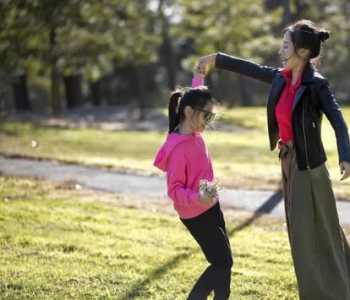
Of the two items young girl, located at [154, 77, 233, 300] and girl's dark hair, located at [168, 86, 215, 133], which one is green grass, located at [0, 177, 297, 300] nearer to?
young girl, located at [154, 77, 233, 300]

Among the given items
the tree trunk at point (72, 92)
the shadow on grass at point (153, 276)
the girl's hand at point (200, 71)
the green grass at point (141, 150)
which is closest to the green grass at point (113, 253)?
the shadow on grass at point (153, 276)

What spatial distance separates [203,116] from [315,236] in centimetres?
99

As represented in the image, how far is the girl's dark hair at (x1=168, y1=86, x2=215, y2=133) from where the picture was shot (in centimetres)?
400

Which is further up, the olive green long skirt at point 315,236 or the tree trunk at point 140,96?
the olive green long skirt at point 315,236

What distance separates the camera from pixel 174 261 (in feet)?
19.1

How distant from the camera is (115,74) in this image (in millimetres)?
44031

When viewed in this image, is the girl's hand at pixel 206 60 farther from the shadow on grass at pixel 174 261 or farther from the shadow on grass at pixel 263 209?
the shadow on grass at pixel 263 209

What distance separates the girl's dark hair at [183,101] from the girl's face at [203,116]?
0.08 feet

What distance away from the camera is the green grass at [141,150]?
38.6ft

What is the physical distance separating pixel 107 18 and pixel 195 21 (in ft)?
21.0

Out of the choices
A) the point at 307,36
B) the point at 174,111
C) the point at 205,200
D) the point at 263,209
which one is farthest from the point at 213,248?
the point at 263,209

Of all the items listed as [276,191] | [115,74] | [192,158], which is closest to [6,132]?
[276,191]

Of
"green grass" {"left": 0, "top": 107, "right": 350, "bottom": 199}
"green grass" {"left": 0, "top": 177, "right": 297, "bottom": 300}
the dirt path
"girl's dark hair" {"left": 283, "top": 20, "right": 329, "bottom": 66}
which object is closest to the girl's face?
"girl's dark hair" {"left": 283, "top": 20, "right": 329, "bottom": 66}

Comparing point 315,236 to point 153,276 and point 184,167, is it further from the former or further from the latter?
point 153,276
